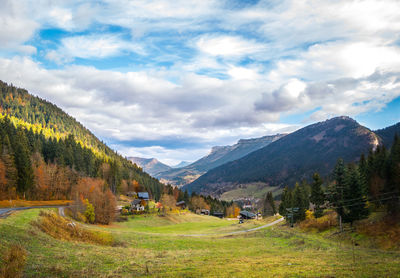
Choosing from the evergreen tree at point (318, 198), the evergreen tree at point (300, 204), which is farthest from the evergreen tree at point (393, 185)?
the evergreen tree at point (300, 204)

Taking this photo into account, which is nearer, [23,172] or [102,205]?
[102,205]

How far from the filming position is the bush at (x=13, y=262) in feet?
48.0

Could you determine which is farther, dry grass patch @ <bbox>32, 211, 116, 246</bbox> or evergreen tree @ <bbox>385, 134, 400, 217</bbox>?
evergreen tree @ <bbox>385, 134, 400, 217</bbox>

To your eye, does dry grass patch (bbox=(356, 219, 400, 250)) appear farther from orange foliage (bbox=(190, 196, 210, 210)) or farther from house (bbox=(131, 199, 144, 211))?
orange foliage (bbox=(190, 196, 210, 210))

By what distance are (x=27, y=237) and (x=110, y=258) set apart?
8.02 metres

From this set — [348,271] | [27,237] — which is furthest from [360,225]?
[27,237]

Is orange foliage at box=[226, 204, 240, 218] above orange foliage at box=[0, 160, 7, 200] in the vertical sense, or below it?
below

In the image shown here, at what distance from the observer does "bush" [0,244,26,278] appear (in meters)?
14.6

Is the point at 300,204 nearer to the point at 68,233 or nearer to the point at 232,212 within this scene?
the point at 68,233

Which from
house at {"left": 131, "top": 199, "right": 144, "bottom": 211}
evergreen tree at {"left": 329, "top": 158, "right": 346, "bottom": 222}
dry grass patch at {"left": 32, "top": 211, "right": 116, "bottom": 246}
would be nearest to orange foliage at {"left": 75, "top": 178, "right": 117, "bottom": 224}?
dry grass patch at {"left": 32, "top": 211, "right": 116, "bottom": 246}

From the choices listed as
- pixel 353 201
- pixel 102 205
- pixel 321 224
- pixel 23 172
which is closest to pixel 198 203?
pixel 102 205

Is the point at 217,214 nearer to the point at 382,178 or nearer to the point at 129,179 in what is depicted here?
the point at 129,179

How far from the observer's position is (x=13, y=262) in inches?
639

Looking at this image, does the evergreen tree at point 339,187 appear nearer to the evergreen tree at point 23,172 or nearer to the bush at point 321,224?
the bush at point 321,224
